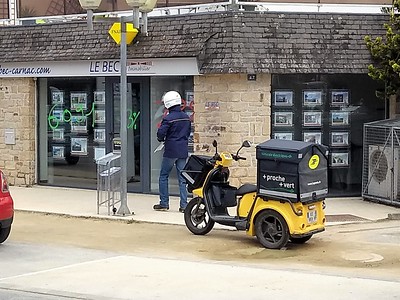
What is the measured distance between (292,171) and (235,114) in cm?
455

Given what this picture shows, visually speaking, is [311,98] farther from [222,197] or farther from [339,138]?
[222,197]

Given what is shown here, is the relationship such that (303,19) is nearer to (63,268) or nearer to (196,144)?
(196,144)

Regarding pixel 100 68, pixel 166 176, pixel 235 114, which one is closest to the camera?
pixel 166 176

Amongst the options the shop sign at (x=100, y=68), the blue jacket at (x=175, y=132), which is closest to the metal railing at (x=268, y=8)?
the shop sign at (x=100, y=68)

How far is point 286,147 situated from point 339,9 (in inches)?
224

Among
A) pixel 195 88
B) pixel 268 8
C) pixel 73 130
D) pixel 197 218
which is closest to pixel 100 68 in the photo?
pixel 73 130

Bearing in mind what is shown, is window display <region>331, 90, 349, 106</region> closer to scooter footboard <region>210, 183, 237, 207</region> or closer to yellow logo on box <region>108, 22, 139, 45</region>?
yellow logo on box <region>108, 22, 139, 45</region>

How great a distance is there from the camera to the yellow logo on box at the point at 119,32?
616 inches

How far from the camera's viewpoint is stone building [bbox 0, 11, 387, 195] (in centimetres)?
1477

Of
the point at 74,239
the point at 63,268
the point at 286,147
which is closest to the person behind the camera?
the point at 63,268

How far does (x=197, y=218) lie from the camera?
A: 11656 mm

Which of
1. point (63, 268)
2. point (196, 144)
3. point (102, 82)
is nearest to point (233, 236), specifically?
point (63, 268)

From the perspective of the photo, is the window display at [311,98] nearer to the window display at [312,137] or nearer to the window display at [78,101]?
the window display at [312,137]

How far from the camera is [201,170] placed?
11.5 metres
